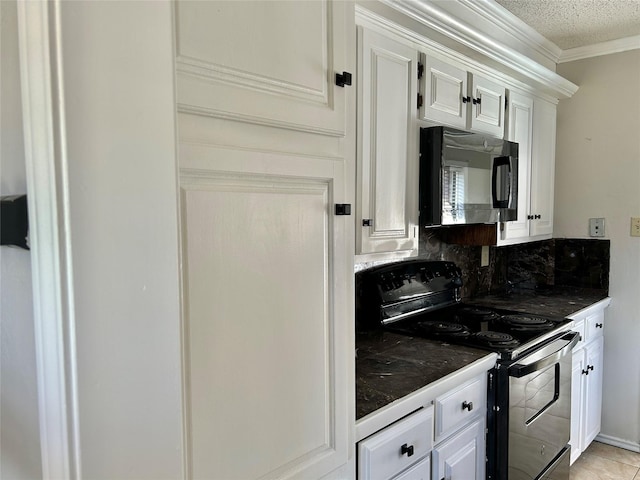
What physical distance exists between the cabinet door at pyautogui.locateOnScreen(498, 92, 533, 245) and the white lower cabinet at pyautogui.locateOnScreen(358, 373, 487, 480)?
1.08 meters

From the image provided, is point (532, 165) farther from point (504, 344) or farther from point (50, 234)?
point (50, 234)

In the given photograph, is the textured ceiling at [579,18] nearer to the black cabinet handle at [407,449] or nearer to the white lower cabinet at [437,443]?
the white lower cabinet at [437,443]

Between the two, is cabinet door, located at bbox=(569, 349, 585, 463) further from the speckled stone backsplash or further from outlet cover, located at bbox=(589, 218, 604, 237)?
outlet cover, located at bbox=(589, 218, 604, 237)

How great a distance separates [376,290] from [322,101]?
126cm

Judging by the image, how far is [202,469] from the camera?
82 cm

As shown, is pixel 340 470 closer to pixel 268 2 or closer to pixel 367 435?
pixel 367 435

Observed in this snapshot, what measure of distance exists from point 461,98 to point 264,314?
1577mm

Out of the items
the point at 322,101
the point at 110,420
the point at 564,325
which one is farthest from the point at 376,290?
the point at 110,420

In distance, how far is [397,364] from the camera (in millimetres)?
1680

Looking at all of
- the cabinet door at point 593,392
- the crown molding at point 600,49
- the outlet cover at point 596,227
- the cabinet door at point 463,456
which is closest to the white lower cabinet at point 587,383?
the cabinet door at point 593,392

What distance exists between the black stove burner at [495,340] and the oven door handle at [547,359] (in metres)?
0.08

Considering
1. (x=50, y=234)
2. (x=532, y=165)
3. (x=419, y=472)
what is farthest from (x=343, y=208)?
(x=532, y=165)

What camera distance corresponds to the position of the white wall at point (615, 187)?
292cm

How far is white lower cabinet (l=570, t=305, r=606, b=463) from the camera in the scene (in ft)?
8.57
